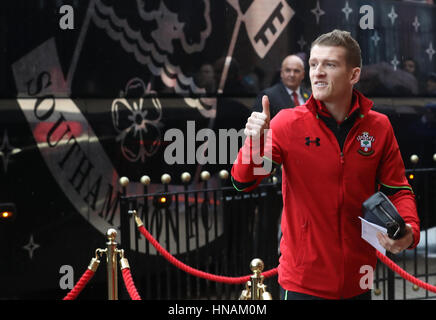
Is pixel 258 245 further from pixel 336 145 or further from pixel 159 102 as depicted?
pixel 336 145

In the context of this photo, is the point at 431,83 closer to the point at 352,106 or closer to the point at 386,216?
the point at 352,106

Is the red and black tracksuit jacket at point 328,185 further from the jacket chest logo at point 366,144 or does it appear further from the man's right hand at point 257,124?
the man's right hand at point 257,124

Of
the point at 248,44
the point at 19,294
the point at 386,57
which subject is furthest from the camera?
the point at 386,57

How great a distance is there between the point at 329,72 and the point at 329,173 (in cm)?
45

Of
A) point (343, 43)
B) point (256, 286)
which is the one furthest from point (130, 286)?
point (343, 43)

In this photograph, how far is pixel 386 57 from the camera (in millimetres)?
7941

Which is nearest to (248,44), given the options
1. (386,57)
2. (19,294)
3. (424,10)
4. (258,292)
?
(386,57)

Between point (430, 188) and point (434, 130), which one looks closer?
point (430, 188)

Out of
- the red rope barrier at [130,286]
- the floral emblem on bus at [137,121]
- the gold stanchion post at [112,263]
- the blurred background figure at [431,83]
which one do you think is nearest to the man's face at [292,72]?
the floral emblem on bus at [137,121]

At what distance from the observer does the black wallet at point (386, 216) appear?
3.06m

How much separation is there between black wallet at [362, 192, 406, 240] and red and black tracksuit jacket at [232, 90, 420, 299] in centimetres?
17

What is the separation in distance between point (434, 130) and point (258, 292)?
515 centimetres

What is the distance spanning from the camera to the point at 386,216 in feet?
10.1

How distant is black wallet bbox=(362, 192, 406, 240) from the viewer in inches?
121
